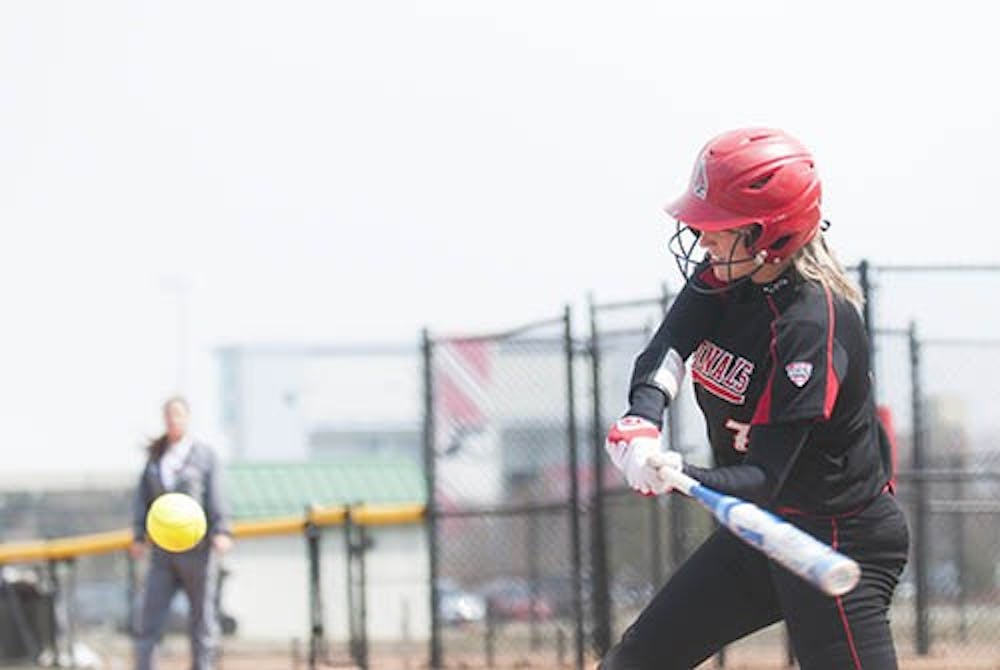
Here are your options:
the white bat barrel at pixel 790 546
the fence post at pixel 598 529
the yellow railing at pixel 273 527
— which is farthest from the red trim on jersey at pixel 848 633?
the yellow railing at pixel 273 527

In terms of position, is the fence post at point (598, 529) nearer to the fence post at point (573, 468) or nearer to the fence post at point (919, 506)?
the fence post at point (573, 468)

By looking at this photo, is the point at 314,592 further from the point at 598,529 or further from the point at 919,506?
the point at 919,506

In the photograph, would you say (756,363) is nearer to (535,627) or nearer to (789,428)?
(789,428)

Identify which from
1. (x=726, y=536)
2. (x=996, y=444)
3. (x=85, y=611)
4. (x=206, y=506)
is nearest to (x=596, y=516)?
(x=206, y=506)

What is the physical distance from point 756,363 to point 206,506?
8.05 m

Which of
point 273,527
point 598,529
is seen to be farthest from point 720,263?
point 273,527

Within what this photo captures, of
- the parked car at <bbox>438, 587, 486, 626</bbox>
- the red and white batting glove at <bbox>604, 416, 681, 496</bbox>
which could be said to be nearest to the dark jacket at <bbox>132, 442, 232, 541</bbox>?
the parked car at <bbox>438, 587, 486, 626</bbox>

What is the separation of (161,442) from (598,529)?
2.91m

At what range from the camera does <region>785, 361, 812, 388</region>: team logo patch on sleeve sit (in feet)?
15.6

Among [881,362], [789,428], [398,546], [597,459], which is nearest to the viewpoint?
[789,428]

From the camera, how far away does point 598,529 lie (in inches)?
490

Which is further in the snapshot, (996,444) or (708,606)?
(996,444)

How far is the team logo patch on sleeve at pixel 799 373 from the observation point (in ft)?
15.6

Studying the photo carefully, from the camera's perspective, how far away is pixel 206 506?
40.9 ft
